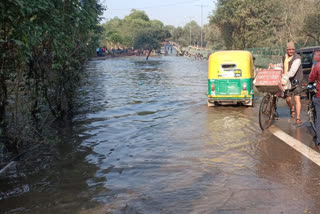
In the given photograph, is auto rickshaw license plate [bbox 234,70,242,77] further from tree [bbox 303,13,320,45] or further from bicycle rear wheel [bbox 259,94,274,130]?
tree [bbox 303,13,320,45]

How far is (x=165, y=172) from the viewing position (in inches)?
262

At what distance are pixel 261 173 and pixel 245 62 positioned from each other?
25.2 feet

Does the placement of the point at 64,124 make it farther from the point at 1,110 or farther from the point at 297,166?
the point at 297,166

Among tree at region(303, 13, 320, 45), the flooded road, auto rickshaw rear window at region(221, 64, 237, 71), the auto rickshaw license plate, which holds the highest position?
tree at region(303, 13, 320, 45)

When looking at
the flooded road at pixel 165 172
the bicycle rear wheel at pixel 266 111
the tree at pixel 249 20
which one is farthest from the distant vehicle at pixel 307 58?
the tree at pixel 249 20

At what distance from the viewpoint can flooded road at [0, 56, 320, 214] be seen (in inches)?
207

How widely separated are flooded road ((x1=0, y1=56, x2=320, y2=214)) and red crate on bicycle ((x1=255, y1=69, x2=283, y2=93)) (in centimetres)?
111

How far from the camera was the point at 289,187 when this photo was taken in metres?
5.73

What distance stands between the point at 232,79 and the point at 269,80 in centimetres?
430

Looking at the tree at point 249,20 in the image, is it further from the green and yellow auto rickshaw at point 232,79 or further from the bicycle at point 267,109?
the bicycle at point 267,109

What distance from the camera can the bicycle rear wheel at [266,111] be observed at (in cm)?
960

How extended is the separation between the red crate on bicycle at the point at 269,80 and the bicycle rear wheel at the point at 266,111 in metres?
0.48

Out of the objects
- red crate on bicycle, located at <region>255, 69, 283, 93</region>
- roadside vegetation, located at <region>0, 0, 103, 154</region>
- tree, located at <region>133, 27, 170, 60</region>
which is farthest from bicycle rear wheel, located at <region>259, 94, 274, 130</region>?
tree, located at <region>133, 27, 170, 60</region>

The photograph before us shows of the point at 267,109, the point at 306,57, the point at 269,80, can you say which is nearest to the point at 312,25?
the point at 306,57
